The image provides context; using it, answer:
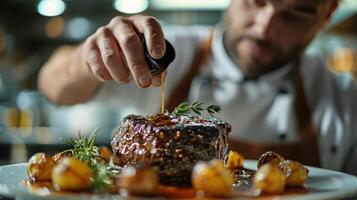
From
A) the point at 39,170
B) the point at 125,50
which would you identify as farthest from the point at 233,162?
the point at 39,170

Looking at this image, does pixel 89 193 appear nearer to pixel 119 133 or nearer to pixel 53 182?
pixel 53 182

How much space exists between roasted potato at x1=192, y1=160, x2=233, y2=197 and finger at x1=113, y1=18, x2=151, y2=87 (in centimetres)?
40

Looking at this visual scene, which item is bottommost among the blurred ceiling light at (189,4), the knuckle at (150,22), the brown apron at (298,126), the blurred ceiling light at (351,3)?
the brown apron at (298,126)

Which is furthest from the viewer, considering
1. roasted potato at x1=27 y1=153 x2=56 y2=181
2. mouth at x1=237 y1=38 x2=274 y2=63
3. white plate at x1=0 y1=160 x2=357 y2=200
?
mouth at x1=237 y1=38 x2=274 y2=63

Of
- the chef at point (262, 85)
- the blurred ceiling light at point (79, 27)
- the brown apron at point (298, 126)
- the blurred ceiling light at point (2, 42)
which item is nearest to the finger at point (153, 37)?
the chef at point (262, 85)

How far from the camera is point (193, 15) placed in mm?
5055

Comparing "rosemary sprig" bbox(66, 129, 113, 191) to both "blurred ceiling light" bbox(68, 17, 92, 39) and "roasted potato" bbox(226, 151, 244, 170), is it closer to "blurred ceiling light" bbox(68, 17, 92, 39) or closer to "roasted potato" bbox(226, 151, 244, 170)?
"roasted potato" bbox(226, 151, 244, 170)

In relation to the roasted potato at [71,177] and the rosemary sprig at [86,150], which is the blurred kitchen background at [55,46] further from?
the roasted potato at [71,177]

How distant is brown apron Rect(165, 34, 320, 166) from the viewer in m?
2.56

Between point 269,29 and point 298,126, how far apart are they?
1.59ft

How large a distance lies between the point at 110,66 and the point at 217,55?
1259mm

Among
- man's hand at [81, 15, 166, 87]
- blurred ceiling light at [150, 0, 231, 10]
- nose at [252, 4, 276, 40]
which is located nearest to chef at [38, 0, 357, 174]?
nose at [252, 4, 276, 40]

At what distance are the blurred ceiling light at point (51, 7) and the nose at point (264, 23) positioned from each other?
120 inches

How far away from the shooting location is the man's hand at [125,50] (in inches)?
57.9
